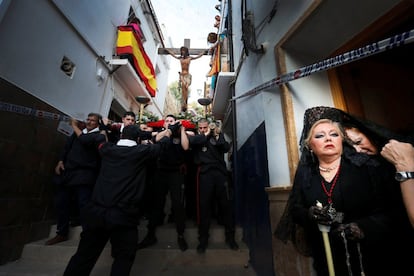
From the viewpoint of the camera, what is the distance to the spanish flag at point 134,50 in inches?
219

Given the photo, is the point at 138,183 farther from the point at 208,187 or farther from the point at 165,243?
the point at 165,243

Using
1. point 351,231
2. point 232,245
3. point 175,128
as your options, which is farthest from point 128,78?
point 351,231

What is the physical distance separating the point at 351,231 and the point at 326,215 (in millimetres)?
130

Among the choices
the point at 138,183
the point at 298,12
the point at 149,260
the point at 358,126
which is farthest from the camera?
the point at 149,260

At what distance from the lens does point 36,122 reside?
2.90m

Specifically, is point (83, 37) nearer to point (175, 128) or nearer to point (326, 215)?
point (175, 128)

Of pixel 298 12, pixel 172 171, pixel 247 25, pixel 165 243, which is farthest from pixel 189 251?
pixel 247 25

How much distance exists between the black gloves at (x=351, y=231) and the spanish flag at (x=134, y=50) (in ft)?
19.9

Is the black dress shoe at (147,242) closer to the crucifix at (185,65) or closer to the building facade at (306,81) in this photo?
the building facade at (306,81)

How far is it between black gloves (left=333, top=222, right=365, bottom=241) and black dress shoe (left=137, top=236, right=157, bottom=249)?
239cm

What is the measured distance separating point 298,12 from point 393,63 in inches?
51.2

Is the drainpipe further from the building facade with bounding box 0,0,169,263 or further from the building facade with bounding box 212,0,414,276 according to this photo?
the building facade with bounding box 212,0,414,276

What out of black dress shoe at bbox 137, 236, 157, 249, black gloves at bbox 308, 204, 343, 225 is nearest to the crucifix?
black dress shoe at bbox 137, 236, 157, 249

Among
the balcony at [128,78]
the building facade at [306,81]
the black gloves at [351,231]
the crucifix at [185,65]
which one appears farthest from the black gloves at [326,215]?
the crucifix at [185,65]
